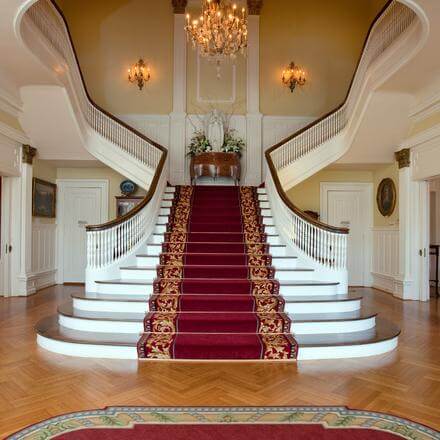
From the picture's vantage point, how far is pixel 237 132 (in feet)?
31.1

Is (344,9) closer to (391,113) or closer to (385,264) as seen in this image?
(391,113)

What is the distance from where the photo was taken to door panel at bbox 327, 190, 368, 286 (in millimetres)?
8859

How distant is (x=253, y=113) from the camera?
9.47 metres

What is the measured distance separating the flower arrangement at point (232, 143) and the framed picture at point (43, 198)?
160 inches

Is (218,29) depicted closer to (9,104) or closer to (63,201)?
(9,104)

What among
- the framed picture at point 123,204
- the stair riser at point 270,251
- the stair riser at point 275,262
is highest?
the framed picture at point 123,204

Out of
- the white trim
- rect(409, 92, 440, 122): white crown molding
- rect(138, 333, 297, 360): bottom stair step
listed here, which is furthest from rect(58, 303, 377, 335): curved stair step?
the white trim

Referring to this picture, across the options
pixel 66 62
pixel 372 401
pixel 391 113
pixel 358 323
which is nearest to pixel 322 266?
pixel 358 323

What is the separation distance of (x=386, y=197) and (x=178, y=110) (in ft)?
17.6

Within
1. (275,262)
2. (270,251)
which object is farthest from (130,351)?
(270,251)

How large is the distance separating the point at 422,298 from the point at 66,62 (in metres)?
7.49

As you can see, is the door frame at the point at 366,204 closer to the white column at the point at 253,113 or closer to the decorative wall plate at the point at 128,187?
the white column at the point at 253,113

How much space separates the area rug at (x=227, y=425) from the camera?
2.32 metres

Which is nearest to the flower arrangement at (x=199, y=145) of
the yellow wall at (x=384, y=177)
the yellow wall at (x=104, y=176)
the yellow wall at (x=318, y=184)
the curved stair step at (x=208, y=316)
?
the yellow wall at (x=104, y=176)
